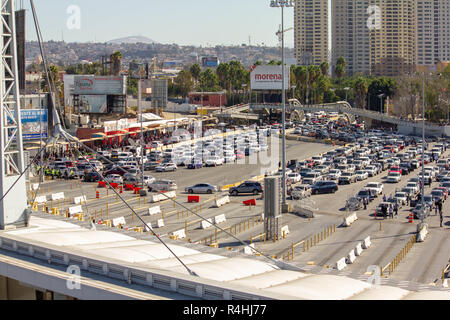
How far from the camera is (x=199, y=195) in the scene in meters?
45.2

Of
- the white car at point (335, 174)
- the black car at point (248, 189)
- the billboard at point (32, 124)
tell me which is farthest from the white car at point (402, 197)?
the billboard at point (32, 124)

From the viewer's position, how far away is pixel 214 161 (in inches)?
2362

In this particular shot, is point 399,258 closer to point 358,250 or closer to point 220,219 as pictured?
point 358,250

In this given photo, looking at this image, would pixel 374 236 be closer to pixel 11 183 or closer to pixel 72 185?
pixel 11 183

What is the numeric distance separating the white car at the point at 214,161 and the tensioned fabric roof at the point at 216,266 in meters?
35.0

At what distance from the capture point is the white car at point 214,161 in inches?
2352

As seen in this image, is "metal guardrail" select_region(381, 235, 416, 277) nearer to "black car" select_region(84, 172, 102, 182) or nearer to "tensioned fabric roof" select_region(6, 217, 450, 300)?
"tensioned fabric roof" select_region(6, 217, 450, 300)

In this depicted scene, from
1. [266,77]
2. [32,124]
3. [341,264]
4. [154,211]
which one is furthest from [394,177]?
[266,77]

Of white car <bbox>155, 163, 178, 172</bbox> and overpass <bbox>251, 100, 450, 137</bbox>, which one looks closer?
white car <bbox>155, 163, 178, 172</bbox>

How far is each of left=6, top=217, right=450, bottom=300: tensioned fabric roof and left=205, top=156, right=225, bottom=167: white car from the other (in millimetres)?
35017

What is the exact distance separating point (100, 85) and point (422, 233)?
185ft

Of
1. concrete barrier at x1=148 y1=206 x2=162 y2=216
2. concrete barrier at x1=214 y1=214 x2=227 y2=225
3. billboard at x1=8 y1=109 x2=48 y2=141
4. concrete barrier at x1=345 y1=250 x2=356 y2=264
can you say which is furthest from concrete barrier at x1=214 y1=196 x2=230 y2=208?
billboard at x1=8 y1=109 x2=48 y2=141

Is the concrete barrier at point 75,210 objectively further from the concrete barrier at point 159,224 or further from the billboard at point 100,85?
the billboard at point 100,85

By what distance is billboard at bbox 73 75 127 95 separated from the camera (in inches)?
3209
